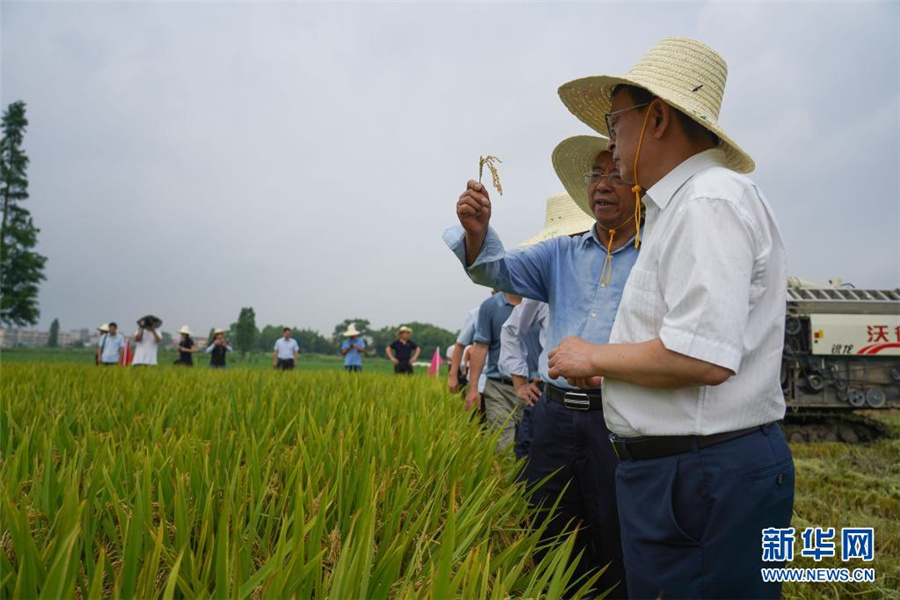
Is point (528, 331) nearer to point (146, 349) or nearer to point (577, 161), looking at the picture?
point (577, 161)

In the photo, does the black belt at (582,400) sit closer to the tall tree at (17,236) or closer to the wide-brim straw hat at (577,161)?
the wide-brim straw hat at (577,161)

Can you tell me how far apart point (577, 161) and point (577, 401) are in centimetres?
98

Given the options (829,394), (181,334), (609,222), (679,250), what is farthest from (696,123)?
(181,334)

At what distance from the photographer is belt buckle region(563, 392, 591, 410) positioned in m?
1.93

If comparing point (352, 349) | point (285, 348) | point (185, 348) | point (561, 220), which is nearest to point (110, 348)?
point (185, 348)

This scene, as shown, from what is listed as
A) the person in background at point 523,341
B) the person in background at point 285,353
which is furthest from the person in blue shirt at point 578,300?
the person in background at point 285,353

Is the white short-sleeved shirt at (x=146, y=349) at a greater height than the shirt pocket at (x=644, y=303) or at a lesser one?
lesser

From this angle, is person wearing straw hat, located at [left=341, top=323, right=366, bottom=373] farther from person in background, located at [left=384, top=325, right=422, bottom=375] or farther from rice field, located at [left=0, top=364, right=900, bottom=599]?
rice field, located at [left=0, top=364, right=900, bottom=599]

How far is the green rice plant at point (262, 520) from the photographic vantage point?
99 cm

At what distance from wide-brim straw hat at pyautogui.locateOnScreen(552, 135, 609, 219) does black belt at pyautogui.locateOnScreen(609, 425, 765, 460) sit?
3.69ft

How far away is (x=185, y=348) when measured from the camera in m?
12.2

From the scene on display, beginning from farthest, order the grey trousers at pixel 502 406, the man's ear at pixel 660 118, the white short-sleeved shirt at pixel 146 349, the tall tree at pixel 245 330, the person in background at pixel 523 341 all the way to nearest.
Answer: the tall tree at pixel 245 330 < the white short-sleeved shirt at pixel 146 349 < the grey trousers at pixel 502 406 < the person in background at pixel 523 341 < the man's ear at pixel 660 118

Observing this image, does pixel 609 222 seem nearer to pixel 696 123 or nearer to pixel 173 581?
pixel 696 123

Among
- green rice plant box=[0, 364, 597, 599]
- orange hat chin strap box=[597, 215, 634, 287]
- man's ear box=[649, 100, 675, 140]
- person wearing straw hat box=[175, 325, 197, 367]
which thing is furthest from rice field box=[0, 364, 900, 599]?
person wearing straw hat box=[175, 325, 197, 367]
